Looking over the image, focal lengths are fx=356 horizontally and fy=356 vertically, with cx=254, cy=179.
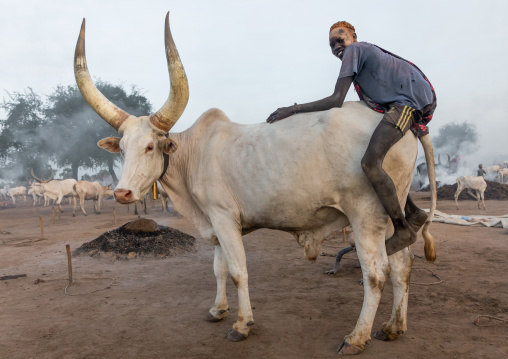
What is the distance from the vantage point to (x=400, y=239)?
10.6 feet

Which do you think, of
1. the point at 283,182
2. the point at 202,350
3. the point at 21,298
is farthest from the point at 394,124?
the point at 21,298

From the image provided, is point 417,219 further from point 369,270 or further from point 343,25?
point 343,25

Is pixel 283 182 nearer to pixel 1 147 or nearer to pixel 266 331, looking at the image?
pixel 266 331

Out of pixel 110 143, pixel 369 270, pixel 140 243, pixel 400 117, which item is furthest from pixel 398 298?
pixel 140 243

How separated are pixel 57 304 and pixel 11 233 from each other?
32.2ft

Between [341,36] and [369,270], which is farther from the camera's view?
[341,36]

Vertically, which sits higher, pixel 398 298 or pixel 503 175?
pixel 503 175

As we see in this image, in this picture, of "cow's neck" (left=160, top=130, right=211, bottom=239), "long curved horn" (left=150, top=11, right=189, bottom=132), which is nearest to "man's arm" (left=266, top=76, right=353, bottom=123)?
"long curved horn" (left=150, top=11, right=189, bottom=132)

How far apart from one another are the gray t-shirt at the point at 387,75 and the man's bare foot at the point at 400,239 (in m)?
1.11

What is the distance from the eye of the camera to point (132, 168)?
362 cm

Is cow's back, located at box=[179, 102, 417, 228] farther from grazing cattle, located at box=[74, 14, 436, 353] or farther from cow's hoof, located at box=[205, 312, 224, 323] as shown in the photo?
cow's hoof, located at box=[205, 312, 224, 323]

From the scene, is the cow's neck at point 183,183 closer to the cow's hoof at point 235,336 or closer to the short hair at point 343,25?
the cow's hoof at point 235,336

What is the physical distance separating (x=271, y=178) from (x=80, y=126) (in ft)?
110

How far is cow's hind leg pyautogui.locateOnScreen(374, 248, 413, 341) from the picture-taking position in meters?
3.39
